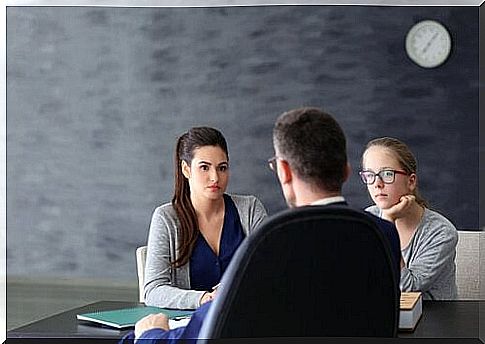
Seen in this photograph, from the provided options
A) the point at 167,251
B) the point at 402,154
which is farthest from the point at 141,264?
the point at 402,154

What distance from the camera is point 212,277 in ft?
9.51

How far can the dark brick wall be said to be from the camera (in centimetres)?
306

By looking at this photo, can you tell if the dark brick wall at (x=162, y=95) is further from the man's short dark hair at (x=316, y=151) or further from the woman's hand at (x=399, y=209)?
the man's short dark hair at (x=316, y=151)

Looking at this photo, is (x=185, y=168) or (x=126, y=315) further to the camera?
(x=185, y=168)

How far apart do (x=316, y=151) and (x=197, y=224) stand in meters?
0.70

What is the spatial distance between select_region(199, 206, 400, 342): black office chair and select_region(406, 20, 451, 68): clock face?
1148 mm

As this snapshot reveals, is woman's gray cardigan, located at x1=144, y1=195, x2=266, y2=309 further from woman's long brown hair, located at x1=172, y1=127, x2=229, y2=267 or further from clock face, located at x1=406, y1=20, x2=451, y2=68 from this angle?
clock face, located at x1=406, y1=20, x2=451, y2=68

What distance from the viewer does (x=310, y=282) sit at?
212 centimetres

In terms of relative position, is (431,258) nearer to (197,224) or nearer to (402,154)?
(402,154)

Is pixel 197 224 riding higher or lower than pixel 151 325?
higher

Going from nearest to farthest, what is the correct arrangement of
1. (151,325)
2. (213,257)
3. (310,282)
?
(310,282), (151,325), (213,257)

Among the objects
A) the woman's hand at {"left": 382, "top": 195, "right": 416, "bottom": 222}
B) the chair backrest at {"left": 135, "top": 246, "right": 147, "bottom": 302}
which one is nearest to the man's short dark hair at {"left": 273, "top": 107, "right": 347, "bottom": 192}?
the woman's hand at {"left": 382, "top": 195, "right": 416, "bottom": 222}

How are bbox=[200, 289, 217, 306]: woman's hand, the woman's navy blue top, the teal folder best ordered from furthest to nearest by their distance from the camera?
the woman's navy blue top
bbox=[200, 289, 217, 306]: woman's hand
the teal folder

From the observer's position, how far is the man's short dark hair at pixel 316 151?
2309 mm
